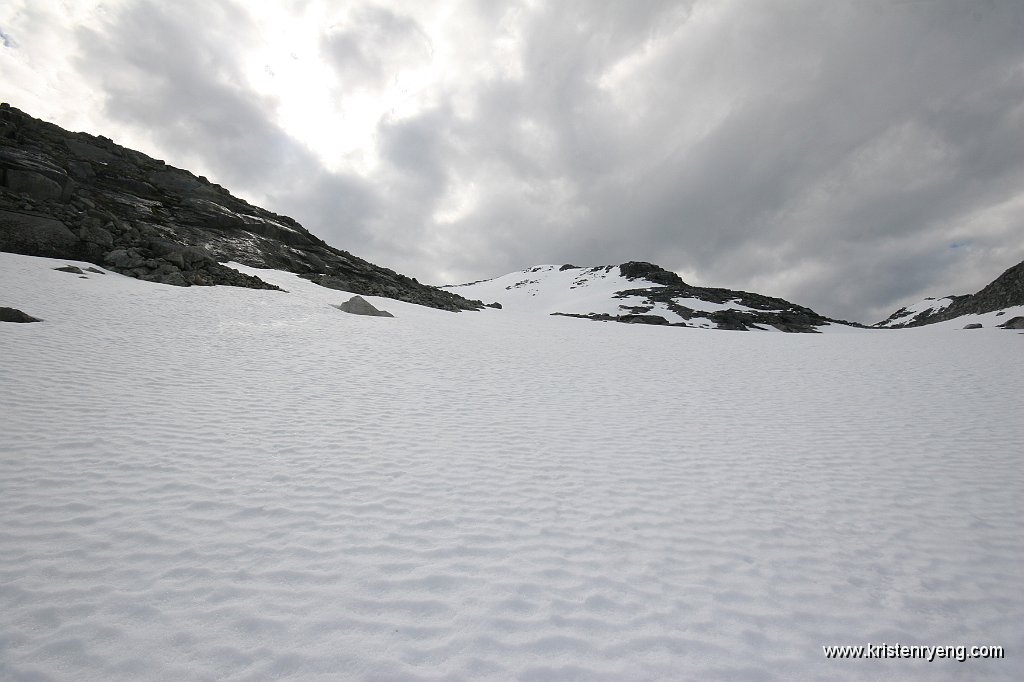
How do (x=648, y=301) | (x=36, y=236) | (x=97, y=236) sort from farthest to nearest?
(x=648, y=301) < (x=97, y=236) < (x=36, y=236)

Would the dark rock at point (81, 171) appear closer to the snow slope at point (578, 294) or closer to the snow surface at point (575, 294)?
the snow surface at point (575, 294)

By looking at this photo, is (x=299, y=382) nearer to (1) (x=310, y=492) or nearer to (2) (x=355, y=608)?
(1) (x=310, y=492)

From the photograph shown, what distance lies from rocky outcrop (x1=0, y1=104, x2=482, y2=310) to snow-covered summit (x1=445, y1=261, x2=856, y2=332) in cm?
3822

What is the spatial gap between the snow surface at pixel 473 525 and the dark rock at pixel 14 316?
3.98 ft

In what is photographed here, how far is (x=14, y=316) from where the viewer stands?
1206 cm

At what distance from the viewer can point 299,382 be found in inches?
441

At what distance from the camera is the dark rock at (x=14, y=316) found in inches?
469

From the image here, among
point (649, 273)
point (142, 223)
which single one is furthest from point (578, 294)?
point (142, 223)

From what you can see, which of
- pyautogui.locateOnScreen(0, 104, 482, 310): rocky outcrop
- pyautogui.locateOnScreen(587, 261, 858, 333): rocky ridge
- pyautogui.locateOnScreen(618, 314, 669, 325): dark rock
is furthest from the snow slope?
pyautogui.locateOnScreen(0, 104, 482, 310): rocky outcrop

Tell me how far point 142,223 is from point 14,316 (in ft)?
67.6

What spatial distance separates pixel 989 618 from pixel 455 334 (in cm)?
2078

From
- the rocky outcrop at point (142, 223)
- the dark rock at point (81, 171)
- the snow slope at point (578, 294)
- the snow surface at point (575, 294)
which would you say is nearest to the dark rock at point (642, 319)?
the snow slope at point (578, 294)

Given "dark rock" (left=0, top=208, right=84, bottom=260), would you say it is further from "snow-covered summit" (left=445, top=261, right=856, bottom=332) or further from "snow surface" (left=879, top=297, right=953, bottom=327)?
"snow surface" (left=879, top=297, right=953, bottom=327)

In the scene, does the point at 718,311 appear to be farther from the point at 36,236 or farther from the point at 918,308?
the point at 918,308
